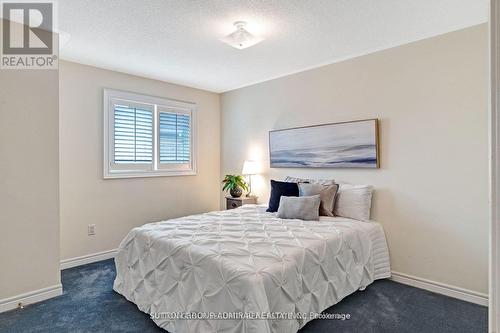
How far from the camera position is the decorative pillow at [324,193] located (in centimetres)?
311

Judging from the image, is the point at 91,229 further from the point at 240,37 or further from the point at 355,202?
the point at 355,202

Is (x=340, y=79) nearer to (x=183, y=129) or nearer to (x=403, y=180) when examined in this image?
(x=403, y=180)

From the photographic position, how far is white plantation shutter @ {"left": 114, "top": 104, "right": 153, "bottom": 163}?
381 centimetres

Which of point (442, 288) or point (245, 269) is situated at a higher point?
point (245, 269)

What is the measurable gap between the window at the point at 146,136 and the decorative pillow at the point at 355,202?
2.46 meters

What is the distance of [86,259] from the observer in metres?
3.52

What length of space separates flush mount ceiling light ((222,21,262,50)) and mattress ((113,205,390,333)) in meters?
1.72

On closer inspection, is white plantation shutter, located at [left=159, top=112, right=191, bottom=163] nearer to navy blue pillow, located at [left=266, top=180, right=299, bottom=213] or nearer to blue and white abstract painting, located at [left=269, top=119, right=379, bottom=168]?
blue and white abstract painting, located at [left=269, top=119, right=379, bottom=168]

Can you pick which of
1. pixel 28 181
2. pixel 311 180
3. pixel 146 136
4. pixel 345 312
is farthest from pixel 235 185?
pixel 28 181

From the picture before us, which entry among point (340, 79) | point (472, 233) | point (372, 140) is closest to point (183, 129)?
point (340, 79)

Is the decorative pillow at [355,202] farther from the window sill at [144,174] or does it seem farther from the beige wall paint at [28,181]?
the beige wall paint at [28,181]

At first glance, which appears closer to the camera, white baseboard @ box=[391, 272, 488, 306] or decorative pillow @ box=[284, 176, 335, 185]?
white baseboard @ box=[391, 272, 488, 306]

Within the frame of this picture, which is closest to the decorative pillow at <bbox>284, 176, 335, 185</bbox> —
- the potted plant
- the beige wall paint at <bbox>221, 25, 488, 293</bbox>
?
the beige wall paint at <bbox>221, 25, 488, 293</bbox>

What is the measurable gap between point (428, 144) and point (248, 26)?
6.69ft
